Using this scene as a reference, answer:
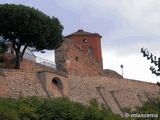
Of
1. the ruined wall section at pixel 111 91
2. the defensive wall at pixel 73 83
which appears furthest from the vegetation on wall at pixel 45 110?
the ruined wall section at pixel 111 91

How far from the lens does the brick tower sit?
47812 millimetres

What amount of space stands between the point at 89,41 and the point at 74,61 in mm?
13240

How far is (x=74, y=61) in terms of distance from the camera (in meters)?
35.4

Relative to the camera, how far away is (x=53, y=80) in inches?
1123

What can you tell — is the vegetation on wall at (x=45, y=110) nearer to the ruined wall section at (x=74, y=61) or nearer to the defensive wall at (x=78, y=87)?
the defensive wall at (x=78, y=87)

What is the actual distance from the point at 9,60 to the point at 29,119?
11.1m

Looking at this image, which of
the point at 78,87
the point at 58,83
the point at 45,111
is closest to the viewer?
the point at 45,111

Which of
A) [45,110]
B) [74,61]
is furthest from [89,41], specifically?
[45,110]

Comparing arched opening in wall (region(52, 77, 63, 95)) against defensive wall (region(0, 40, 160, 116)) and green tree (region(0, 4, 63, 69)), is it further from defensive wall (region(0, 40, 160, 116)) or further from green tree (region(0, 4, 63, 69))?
green tree (region(0, 4, 63, 69))

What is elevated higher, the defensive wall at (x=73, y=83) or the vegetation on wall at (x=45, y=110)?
the defensive wall at (x=73, y=83)

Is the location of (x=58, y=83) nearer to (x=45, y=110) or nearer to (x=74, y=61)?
(x=74, y=61)

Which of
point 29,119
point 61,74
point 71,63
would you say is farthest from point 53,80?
point 29,119

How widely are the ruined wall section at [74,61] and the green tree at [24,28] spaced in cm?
423

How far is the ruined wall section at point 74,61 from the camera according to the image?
3400cm
